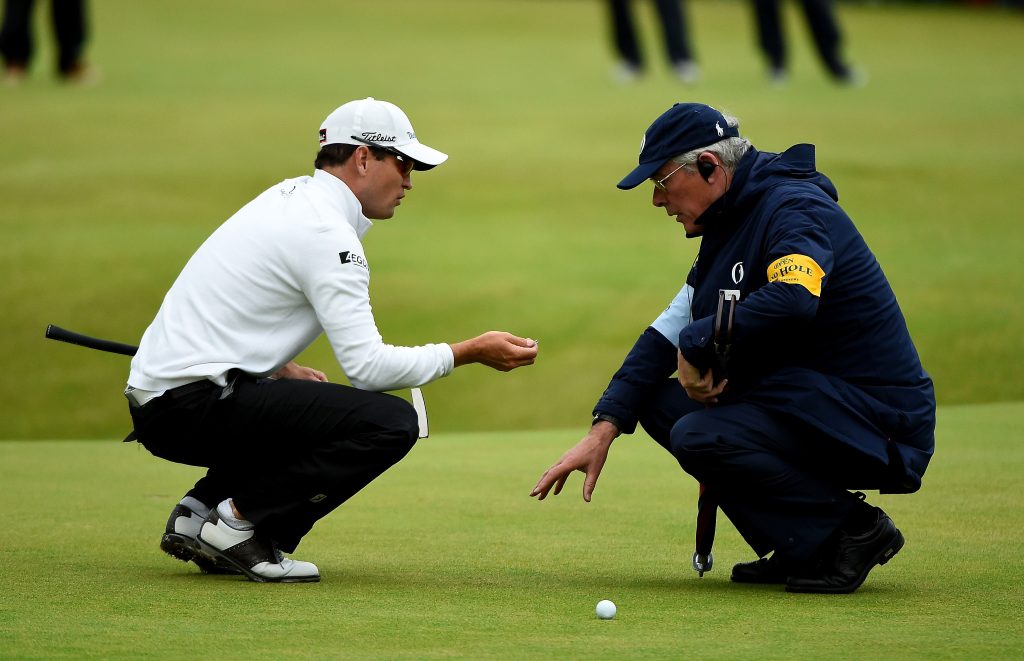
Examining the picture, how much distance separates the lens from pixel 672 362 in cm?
476

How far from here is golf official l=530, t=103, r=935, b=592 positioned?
14.1ft

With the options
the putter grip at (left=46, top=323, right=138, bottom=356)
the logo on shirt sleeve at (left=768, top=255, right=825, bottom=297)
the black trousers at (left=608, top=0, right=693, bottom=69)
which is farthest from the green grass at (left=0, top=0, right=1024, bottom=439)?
the logo on shirt sleeve at (left=768, top=255, right=825, bottom=297)

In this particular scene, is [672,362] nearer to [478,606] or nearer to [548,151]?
[478,606]

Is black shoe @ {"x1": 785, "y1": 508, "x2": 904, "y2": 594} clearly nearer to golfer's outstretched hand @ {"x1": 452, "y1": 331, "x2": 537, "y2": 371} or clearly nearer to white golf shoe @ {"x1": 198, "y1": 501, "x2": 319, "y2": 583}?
golfer's outstretched hand @ {"x1": 452, "y1": 331, "x2": 537, "y2": 371}

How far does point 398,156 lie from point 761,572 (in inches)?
63.5

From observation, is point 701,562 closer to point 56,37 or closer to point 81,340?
point 81,340

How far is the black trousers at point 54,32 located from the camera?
1605 centimetres

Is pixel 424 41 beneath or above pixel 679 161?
beneath

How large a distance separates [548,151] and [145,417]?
11.3 meters

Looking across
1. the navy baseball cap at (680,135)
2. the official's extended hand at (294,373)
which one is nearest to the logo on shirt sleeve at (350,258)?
the official's extended hand at (294,373)

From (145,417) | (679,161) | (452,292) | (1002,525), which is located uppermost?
(679,161)

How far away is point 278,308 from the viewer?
4469mm

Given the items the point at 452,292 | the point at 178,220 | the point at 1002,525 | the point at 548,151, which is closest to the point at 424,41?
the point at 548,151

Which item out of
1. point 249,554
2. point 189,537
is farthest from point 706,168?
point 189,537
